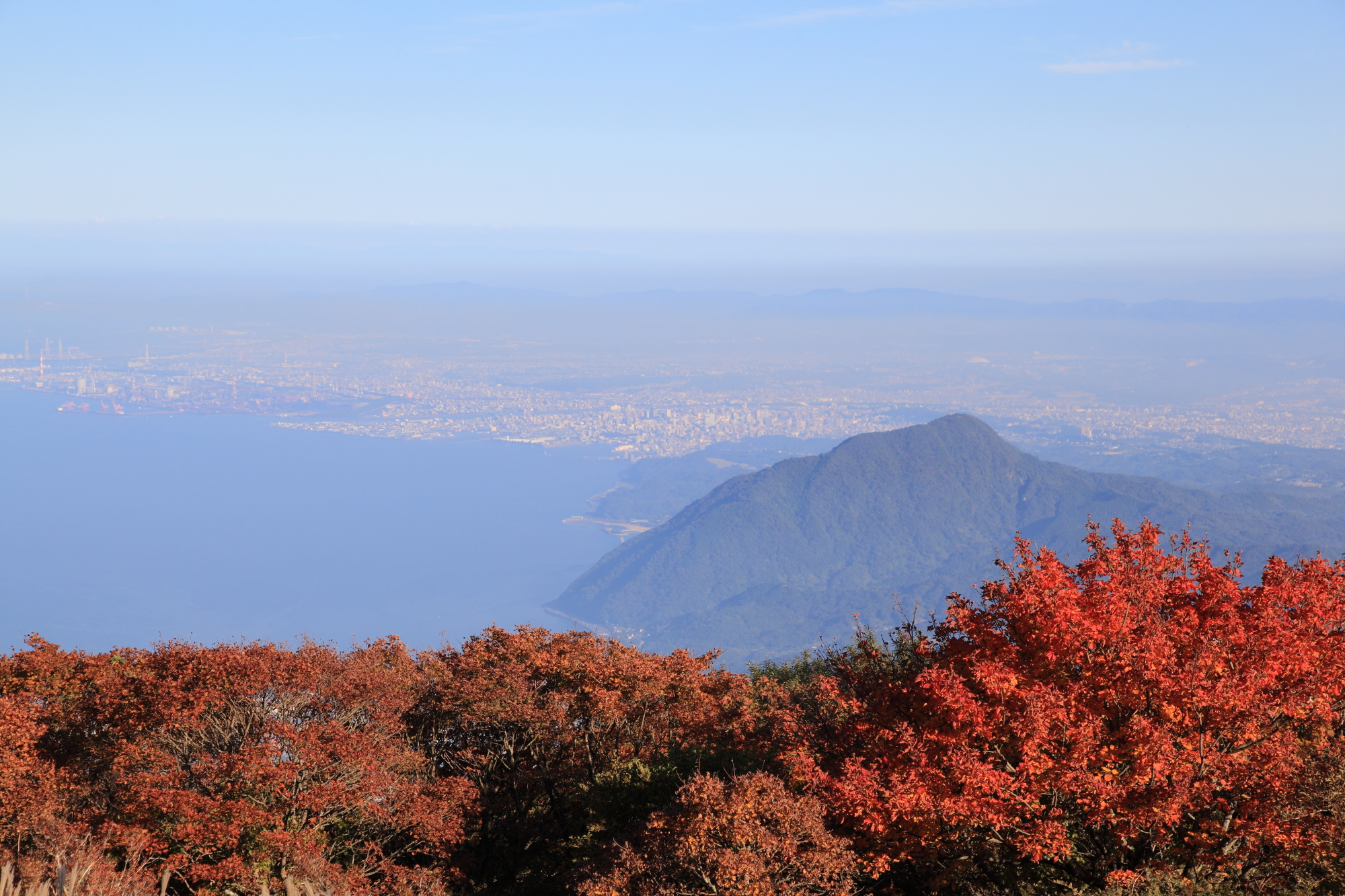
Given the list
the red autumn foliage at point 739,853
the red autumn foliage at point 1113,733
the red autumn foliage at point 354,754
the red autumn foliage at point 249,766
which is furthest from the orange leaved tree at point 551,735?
the red autumn foliage at point 739,853

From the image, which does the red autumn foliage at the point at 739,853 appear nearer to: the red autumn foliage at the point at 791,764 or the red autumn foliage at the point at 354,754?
the red autumn foliage at the point at 791,764

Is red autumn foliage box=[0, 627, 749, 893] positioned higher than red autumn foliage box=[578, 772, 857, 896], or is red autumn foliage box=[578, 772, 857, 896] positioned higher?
red autumn foliage box=[578, 772, 857, 896]

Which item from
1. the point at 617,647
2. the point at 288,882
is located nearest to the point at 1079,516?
the point at 617,647

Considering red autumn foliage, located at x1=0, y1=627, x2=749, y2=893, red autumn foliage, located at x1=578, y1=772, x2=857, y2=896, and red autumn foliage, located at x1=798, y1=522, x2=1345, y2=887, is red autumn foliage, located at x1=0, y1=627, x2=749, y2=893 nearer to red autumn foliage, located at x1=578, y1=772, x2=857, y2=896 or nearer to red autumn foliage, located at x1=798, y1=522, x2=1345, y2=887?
red autumn foliage, located at x1=578, y1=772, x2=857, y2=896

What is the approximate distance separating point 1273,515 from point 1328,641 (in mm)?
202321

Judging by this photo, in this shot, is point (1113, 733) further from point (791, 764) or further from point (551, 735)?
point (551, 735)

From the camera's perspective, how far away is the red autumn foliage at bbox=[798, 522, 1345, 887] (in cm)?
1102

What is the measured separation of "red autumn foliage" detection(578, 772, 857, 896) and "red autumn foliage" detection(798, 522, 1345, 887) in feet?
2.92

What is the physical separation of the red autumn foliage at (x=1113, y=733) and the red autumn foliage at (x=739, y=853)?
89 cm

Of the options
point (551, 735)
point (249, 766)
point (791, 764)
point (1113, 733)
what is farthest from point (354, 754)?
point (1113, 733)

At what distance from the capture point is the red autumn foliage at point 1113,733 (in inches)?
434

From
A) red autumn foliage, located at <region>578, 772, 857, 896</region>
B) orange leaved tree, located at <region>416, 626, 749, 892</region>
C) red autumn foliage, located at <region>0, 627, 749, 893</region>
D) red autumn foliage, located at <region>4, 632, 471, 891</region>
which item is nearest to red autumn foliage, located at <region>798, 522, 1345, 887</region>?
red autumn foliage, located at <region>578, 772, 857, 896</region>

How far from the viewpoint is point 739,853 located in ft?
34.5

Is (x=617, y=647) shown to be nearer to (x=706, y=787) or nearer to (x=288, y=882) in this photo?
(x=706, y=787)
